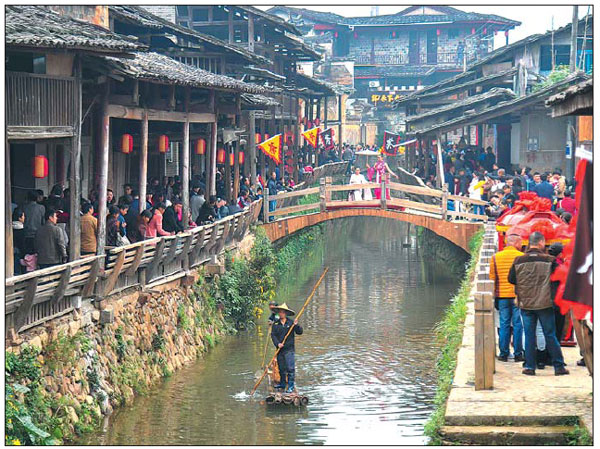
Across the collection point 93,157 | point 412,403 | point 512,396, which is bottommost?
point 412,403

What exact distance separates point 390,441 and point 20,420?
431cm

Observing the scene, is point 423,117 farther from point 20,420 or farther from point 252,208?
point 20,420

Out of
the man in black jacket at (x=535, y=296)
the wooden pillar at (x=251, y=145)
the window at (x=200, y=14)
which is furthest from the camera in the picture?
the window at (x=200, y=14)

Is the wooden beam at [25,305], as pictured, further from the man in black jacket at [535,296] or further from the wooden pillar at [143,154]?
the wooden pillar at [143,154]

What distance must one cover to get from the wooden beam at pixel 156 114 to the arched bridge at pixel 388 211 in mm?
6688

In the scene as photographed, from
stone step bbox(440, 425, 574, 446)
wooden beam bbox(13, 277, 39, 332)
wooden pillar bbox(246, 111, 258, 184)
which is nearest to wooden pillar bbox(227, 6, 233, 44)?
wooden pillar bbox(246, 111, 258, 184)

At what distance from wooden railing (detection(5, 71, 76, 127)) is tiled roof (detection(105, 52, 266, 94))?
1.20 meters

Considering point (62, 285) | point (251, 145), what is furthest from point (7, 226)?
point (251, 145)

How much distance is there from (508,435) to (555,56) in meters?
28.1

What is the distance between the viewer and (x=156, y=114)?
19922 mm

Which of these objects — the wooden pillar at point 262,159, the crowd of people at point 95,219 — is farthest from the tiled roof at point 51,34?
the wooden pillar at point 262,159

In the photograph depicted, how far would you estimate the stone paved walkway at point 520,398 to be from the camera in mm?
9867

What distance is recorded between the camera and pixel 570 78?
2842cm

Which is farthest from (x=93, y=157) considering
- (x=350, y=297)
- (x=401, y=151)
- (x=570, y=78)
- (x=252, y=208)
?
(x=401, y=151)
